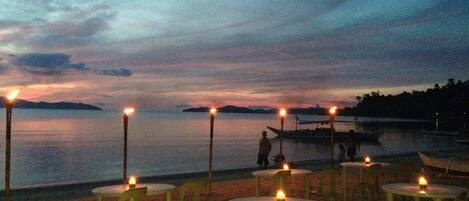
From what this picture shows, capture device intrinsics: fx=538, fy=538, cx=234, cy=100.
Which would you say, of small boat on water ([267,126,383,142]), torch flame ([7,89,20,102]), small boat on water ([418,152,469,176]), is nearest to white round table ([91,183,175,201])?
torch flame ([7,89,20,102])

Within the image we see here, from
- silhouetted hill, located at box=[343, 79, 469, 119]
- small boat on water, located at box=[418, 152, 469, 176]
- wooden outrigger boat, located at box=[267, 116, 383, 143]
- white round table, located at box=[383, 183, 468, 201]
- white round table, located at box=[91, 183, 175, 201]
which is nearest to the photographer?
white round table, located at box=[383, 183, 468, 201]

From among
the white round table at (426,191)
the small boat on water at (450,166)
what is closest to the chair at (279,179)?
the white round table at (426,191)

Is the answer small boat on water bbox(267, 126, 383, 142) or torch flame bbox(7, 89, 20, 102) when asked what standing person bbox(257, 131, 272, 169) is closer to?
torch flame bbox(7, 89, 20, 102)

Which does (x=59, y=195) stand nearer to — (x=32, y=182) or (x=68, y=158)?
(x=32, y=182)

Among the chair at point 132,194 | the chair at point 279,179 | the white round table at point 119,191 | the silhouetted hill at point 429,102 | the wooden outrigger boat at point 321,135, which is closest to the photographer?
the chair at point 132,194

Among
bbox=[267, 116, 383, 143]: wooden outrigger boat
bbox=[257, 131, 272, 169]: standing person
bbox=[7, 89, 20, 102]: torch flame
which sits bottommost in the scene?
bbox=[267, 116, 383, 143]: wooden outrigger boat

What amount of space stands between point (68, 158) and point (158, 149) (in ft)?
41.2

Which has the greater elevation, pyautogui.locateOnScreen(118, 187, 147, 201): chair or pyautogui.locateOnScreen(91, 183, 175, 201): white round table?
pyautogui.locateOnScreen(118, 187, 147, 201): chair

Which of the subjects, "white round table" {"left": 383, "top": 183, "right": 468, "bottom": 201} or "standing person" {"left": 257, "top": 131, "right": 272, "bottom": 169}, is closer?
"white round table" {"left": 383, "top": 183, "right": 468, "bottom": 201}

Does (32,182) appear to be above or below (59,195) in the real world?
below

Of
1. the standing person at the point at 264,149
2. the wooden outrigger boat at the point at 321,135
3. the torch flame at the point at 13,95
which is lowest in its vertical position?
the wooden outrigger boat at the point at 321,135

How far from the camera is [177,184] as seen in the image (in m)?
15.4

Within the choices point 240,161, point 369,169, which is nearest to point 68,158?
point 240,161

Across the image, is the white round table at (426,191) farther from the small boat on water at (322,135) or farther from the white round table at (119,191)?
the small boat on water at (322,135)
